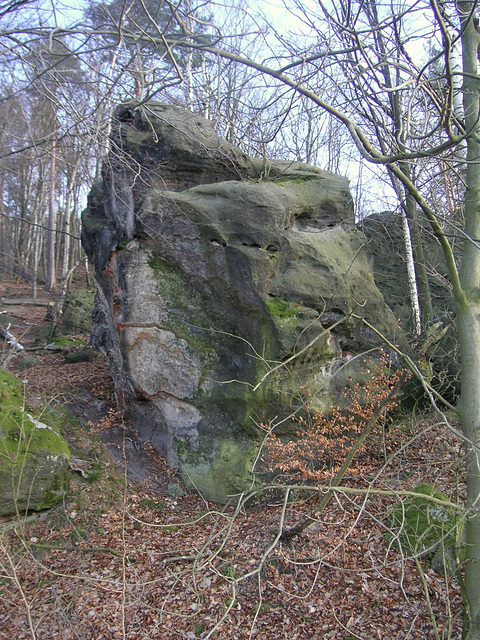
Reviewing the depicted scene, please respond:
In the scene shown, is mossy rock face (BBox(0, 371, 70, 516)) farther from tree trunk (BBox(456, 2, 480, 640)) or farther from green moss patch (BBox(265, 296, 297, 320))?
tree trunk (BBox(456, 2, 480, 640))

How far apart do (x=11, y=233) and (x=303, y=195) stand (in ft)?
67.1

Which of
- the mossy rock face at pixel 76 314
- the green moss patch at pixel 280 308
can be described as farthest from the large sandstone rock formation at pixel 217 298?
the mossy rock face at pixel 76 314

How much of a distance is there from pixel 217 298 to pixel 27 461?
357cm

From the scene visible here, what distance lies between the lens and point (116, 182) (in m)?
8.15

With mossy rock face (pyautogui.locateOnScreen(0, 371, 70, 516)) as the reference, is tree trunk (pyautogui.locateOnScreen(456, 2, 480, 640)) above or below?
above

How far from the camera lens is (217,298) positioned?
7.48 metres

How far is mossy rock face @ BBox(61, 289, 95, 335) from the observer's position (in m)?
Answer: 13.5

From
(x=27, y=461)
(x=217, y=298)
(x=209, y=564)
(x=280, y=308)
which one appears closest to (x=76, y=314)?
(x=217, y=298)

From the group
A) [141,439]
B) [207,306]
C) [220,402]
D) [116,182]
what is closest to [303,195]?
[207,306]

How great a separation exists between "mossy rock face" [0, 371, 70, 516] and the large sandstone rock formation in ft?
5.62

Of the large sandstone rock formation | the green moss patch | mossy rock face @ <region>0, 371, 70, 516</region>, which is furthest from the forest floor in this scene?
the green moss patch

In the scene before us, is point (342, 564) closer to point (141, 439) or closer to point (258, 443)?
point (258, 443)

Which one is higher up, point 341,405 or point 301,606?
point 341,405

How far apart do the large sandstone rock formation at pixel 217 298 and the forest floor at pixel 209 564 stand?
0.85 meters
